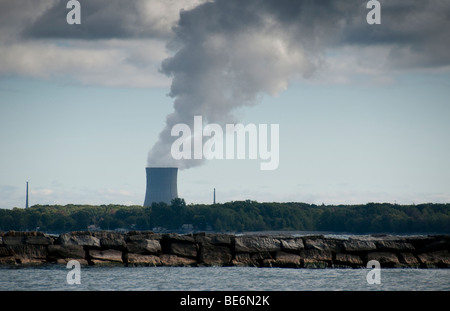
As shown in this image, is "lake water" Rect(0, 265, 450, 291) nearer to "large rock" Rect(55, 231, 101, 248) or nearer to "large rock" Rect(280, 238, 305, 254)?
"large rock" Rect(55, 231, 101, 248)

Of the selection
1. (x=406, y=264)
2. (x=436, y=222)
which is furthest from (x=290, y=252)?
(x=436, y=222)

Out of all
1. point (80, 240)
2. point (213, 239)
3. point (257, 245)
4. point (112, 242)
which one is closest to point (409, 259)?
point (257, 245)

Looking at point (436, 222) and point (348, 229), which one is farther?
point (348, 229)

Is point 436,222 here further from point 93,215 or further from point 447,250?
point 447,250

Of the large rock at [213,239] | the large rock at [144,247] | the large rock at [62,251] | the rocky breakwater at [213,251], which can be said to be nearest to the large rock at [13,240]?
the rocky breakwater at [213,251]
